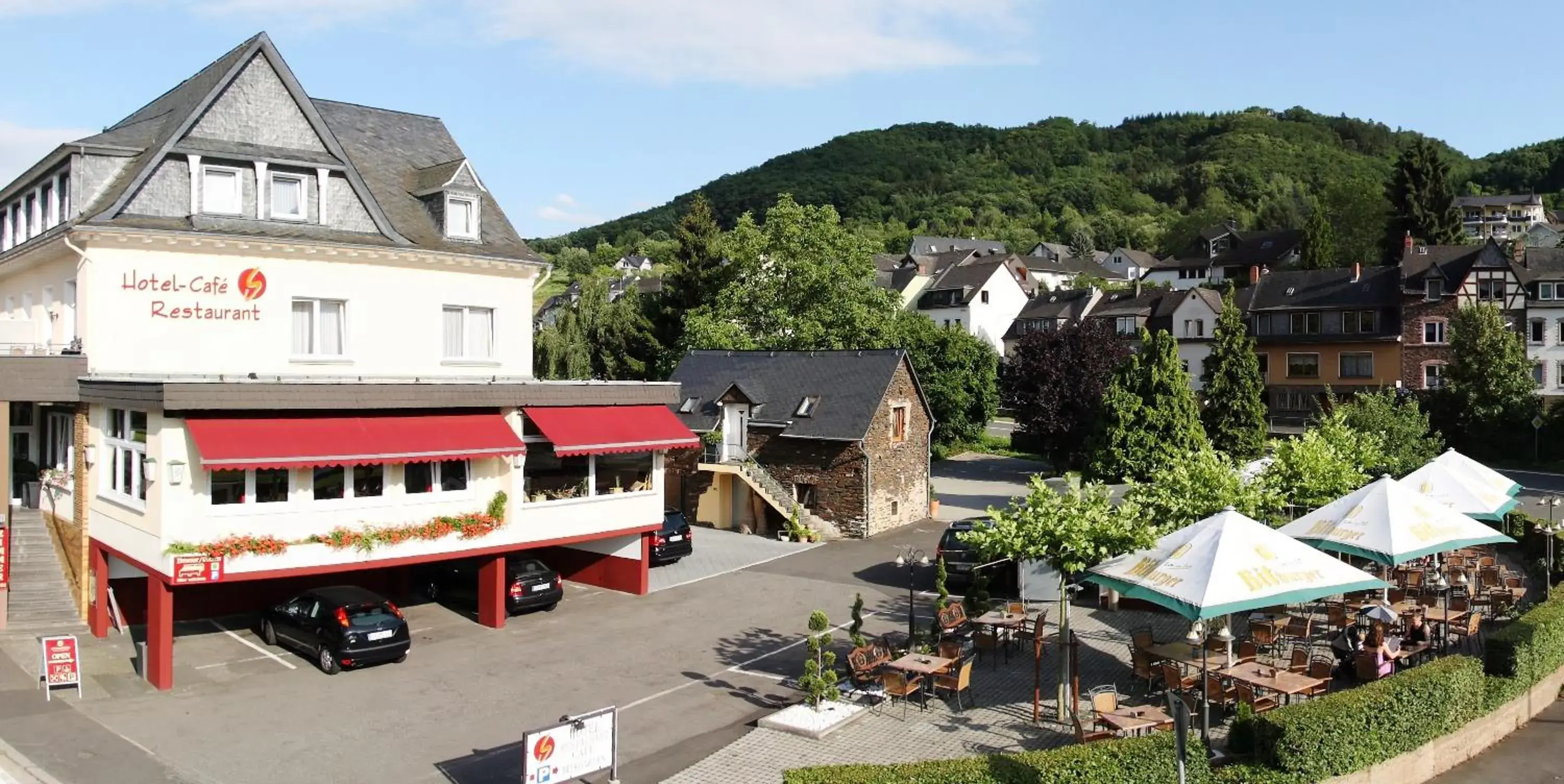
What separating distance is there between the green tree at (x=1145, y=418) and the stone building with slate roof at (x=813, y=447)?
21.7 ft

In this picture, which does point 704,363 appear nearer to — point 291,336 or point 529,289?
point 529,289

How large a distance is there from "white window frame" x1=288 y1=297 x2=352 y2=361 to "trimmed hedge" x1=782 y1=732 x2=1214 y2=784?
1742 cm

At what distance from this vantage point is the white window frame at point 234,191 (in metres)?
24.4

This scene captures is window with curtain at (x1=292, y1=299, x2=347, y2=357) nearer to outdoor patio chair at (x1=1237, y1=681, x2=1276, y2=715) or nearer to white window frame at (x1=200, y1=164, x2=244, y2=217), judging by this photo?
white window frame at (x1=200, y1=164, x2=244, y2=217)

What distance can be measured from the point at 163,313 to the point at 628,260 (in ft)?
408

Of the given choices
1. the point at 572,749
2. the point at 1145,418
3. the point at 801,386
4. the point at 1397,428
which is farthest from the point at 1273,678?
the point at 1145,418

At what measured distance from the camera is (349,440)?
2136cm

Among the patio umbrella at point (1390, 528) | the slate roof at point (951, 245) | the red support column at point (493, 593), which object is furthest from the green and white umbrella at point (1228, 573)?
the slate roof at point (951, 245)

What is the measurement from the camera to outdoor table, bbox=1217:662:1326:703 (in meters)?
15.9

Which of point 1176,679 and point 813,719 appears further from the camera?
point 813,719

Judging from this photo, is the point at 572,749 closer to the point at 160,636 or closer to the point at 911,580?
the point at 911,580

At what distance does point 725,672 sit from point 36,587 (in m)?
15.7

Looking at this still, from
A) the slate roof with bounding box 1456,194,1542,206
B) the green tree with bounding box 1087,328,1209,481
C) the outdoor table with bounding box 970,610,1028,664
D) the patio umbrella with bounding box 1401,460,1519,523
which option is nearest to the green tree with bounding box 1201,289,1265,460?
the green tree with bounding box 1087,328,1209,481

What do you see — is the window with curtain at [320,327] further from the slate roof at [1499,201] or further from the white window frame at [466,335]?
the slate roof at [1499,201]
